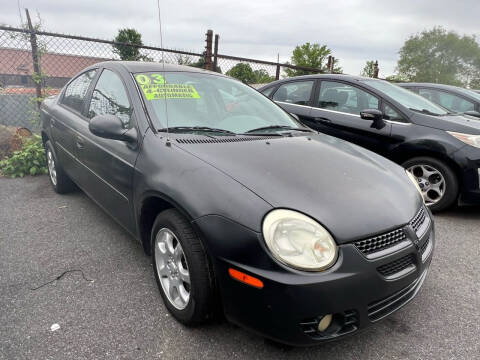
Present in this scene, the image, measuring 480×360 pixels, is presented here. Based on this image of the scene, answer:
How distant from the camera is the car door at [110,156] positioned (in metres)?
2.32

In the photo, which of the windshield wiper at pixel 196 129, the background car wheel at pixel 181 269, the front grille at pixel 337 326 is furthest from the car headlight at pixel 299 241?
the windshield wiper at pixel 196 129

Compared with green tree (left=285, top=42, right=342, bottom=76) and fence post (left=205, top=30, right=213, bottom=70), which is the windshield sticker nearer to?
fence post (left=205, top=30, right=213, bottom=70)

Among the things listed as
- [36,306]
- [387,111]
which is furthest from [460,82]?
[36,306]

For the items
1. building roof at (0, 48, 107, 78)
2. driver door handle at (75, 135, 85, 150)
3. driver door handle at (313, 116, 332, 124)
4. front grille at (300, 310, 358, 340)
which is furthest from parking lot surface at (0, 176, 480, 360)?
building roof at (0, 48, 107, 78)

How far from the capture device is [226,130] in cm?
241

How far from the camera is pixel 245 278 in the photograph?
1.51 meters

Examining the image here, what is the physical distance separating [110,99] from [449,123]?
3.48 meters

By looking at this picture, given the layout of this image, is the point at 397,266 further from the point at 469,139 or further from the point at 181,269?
the point at 469,139

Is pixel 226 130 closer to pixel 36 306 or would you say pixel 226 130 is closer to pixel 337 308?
pixel 337 308

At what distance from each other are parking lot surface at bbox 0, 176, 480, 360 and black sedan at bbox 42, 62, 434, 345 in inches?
7.8

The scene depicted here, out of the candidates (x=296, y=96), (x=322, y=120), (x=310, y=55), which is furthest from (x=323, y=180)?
(x=310, y=55)

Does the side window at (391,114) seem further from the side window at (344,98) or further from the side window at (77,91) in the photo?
the side window at (77,91)

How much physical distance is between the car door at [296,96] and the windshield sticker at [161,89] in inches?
97.9

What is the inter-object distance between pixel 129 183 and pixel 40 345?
1.00 metres
